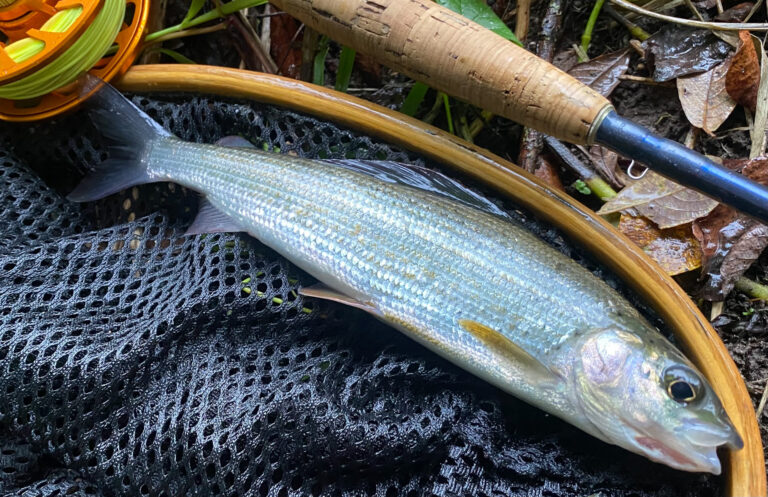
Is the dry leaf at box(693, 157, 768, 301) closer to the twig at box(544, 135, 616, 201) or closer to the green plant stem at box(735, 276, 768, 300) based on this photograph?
the green plant stem at box(735, 276, 768, 300)

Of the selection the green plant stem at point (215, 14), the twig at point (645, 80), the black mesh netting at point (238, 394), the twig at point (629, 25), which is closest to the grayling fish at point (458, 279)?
the black mesh netting at point (238, 394)

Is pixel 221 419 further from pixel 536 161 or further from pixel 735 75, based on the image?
pixel 735 75

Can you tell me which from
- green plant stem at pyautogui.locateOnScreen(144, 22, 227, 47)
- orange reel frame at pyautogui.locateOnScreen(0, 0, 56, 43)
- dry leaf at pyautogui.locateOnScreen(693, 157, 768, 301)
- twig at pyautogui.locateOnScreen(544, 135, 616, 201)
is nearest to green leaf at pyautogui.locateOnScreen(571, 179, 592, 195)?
twig at pyautogui.locateOnScreen(544, 135, 616, 201)

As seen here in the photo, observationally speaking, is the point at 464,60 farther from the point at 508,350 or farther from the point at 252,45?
the point at 252,45

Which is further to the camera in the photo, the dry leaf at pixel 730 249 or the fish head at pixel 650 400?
the dry leaf at pixel 730 249

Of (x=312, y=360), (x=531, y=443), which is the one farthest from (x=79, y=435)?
(x=531, y=443)

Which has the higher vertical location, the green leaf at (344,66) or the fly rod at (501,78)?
the fly rod at (501,78)

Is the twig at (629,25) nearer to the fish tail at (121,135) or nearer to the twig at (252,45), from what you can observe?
the twig at (252,45)
